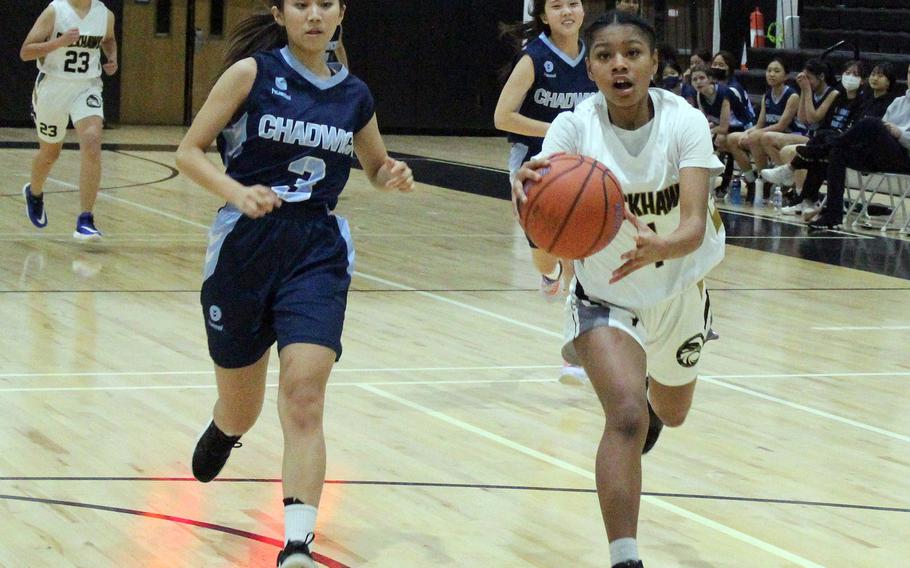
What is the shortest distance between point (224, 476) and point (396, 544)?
876 mm

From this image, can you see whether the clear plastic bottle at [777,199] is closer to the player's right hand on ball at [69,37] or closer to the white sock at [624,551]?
the player's right hand on ball at [69,37]

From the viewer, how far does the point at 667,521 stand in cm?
433

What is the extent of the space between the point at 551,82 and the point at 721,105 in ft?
25.0

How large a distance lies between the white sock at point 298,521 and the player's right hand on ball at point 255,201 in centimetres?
73

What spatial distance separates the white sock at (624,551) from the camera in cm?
345

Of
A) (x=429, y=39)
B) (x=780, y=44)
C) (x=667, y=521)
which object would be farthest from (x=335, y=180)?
(x=429, y=39)

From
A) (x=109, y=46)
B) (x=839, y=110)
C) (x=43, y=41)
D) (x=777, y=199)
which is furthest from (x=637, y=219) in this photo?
(x=777, y=199)

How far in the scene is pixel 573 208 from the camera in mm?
3615

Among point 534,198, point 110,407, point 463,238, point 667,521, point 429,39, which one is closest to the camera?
point 534,198

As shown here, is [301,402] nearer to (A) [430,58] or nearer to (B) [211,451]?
(B) [211,451]

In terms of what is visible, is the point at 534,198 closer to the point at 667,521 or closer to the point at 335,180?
the point at 335,180

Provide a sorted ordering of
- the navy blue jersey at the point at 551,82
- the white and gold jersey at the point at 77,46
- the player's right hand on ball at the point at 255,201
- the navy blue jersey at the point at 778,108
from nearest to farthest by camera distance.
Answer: the player's right hand on ball at the point at 255,201 → the navy blue jersey at the point at 551,82 → the white and gold jersey at the point at 77,46 → the navy blue jersey at the point at 778,108

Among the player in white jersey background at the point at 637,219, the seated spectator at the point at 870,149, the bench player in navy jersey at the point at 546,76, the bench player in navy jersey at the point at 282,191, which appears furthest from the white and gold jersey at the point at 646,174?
the seated spectator at the point at 870,149

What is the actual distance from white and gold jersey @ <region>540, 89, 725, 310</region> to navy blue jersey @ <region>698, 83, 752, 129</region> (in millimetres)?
10110
